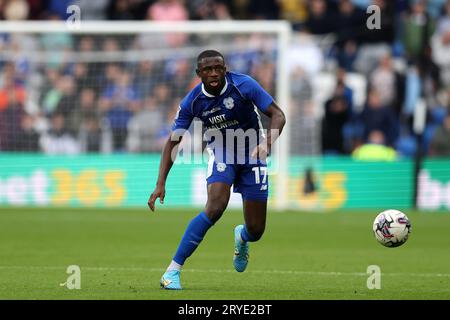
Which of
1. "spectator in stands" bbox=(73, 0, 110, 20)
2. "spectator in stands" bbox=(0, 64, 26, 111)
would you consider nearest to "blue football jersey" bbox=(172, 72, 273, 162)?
"spectator in stands" bbox=(0, 64, 26, 111)

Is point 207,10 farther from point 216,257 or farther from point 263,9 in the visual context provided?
point 216,257

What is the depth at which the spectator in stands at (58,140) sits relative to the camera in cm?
2362

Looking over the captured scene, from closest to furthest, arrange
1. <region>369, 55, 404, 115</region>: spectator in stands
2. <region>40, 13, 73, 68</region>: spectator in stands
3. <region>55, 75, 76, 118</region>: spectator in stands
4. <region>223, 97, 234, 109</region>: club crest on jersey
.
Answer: <region>223, 97, 234, 109</region>: club crest on jersey → <region>55, 75, 76, 118</region>: spectator in stands → <region>40, 13, 73, 68</region>: spectator in stands → <region>369, 55, 404, 115</region>: spectator in stands

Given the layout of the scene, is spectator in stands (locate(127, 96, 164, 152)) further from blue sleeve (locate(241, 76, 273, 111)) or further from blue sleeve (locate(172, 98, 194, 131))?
blue sleeve (locate(241, 76, 273, 111))

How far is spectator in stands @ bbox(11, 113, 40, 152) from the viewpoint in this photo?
2347 centimetres

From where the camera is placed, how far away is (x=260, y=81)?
23.8 meters

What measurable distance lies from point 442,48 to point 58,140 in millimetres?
9064

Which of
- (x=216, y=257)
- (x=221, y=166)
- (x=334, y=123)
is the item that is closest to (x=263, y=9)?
(x=334, y=123)

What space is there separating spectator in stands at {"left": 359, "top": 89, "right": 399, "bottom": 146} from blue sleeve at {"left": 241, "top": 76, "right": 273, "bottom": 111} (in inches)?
539

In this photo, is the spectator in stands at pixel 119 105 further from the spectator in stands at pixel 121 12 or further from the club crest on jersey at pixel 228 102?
the club crest on jersey at pixel 228 102

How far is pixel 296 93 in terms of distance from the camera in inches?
959

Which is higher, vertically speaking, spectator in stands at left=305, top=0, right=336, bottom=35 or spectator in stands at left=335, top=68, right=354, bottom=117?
spectator in stands at left=305, top=0, right=336, bottom=35
